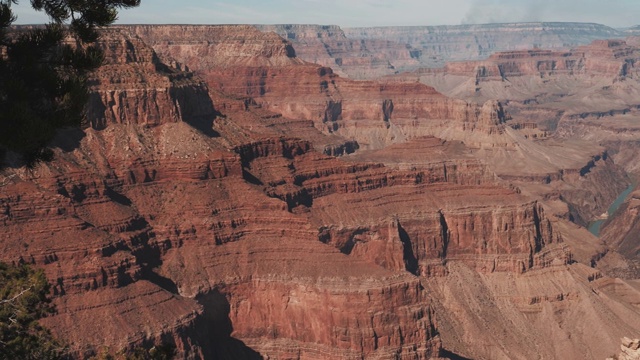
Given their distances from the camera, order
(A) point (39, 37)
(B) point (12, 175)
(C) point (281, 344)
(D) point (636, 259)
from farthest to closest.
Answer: (D) point (636, 259), (C) point (281, 344), (B) point (12, 175), (A) point (39, 37)

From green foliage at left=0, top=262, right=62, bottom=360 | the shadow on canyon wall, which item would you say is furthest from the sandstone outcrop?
the shadow on canyon wall

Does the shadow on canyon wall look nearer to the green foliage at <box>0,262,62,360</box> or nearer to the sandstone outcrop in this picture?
the green foliage at <box>0,262,62,360</box>

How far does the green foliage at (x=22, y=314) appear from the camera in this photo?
4047 centimetres

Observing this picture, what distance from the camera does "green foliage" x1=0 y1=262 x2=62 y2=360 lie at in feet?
133

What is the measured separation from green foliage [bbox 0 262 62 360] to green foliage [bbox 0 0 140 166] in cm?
870

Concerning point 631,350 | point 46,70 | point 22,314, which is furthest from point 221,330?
point 631,350

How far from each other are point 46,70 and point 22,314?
12461mm

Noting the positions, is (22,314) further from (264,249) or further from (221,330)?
(264,249)

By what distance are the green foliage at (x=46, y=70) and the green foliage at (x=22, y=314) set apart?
8698 mm

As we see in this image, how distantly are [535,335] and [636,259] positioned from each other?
76654 mm

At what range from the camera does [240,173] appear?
10219 centimetres

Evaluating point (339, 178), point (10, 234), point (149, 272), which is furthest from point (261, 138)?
point (10, 234)

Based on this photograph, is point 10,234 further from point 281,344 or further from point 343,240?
point 343,240

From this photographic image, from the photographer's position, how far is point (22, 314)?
135ft
